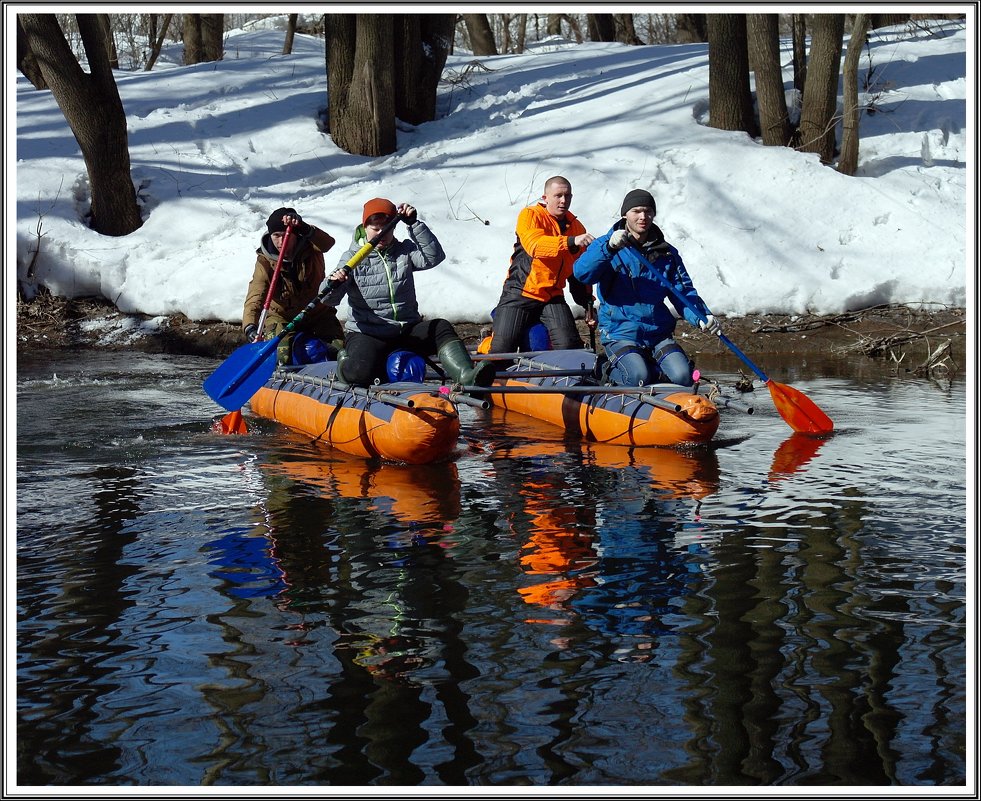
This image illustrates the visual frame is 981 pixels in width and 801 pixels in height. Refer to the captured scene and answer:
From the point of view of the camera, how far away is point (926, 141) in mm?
16406

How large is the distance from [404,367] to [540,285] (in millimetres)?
1727

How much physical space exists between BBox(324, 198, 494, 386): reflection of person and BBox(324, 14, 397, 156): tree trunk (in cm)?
794

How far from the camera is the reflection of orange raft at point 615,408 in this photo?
28.5 feet

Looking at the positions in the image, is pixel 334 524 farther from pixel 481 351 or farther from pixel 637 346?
pixel 481 351

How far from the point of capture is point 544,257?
397 inches

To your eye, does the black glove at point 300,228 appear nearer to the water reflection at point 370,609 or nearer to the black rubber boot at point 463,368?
the black rubber boot at point 463,368

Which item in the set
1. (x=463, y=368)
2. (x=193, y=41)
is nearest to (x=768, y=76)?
(x=463, y=368)

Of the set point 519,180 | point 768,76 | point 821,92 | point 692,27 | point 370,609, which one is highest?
point 692,27

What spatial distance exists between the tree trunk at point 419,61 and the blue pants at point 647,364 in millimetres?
9590

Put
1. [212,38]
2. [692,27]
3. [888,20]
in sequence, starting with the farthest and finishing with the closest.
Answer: [692,27] → [212,38] → [888,20]

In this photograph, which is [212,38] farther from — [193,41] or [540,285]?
[540,285]

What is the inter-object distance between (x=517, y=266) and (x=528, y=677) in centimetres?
614

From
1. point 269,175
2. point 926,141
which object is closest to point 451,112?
point 269,175

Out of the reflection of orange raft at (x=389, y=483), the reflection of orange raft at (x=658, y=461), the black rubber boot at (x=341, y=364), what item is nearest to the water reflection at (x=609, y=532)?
the reflection of orange raft at (x=658, y=461)
